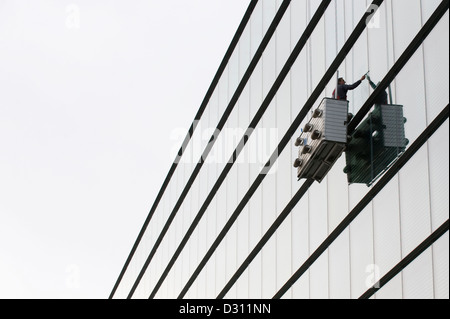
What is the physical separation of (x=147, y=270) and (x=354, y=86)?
26.9 m

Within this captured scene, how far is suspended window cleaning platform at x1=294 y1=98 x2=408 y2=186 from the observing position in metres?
25.2

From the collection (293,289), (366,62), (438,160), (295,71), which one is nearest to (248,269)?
(293,289)

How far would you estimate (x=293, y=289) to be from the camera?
31359 mm

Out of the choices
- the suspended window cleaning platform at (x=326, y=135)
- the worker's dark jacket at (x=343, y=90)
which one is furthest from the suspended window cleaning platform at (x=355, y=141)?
the worker's dark jacket at (x=343, y=90)

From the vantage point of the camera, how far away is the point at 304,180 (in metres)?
31.5

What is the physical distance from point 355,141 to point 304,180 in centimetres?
481

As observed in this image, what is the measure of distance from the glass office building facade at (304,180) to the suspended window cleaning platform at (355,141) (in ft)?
1.20

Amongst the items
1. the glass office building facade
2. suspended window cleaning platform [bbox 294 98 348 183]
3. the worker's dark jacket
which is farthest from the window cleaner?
suspended window cleaning platform [bbox 294 98 348 183]

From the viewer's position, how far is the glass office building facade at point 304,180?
23391 mm

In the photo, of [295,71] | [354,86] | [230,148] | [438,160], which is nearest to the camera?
[438,160]

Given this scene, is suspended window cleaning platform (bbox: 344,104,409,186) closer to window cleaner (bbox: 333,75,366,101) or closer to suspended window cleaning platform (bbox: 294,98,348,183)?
suspended window cleaning platform (bbox: 294,98,348,183)

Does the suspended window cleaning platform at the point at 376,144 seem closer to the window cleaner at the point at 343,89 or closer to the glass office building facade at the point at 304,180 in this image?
the glass office building facade at the point at 304,180
